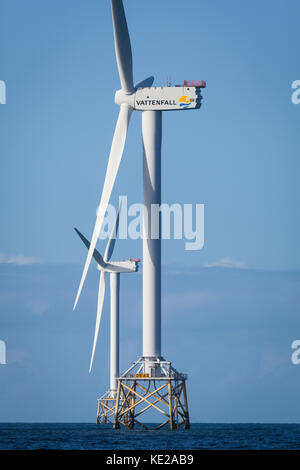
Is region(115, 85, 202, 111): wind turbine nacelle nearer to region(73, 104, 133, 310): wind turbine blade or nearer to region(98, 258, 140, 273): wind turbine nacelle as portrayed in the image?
region(73, 104, 133, 310): wind turbine blade

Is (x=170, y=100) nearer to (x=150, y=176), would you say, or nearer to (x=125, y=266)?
(x=150, y=176)

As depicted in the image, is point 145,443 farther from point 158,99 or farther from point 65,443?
point 158,99

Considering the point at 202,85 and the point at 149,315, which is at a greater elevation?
the point at 202,85

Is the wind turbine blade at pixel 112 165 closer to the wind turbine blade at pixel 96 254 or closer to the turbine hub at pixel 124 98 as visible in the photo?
the turbine hub at pixel 124 98

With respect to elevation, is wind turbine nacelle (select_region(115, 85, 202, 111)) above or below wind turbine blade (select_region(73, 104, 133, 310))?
above

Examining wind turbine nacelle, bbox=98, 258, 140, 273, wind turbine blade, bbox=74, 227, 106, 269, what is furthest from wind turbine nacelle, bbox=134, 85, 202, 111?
wind turbine nacelle, bbox=98, 258, 140, 273

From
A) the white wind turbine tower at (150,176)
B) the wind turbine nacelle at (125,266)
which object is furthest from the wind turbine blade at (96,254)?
the white wind turbine tower at (150,176)
